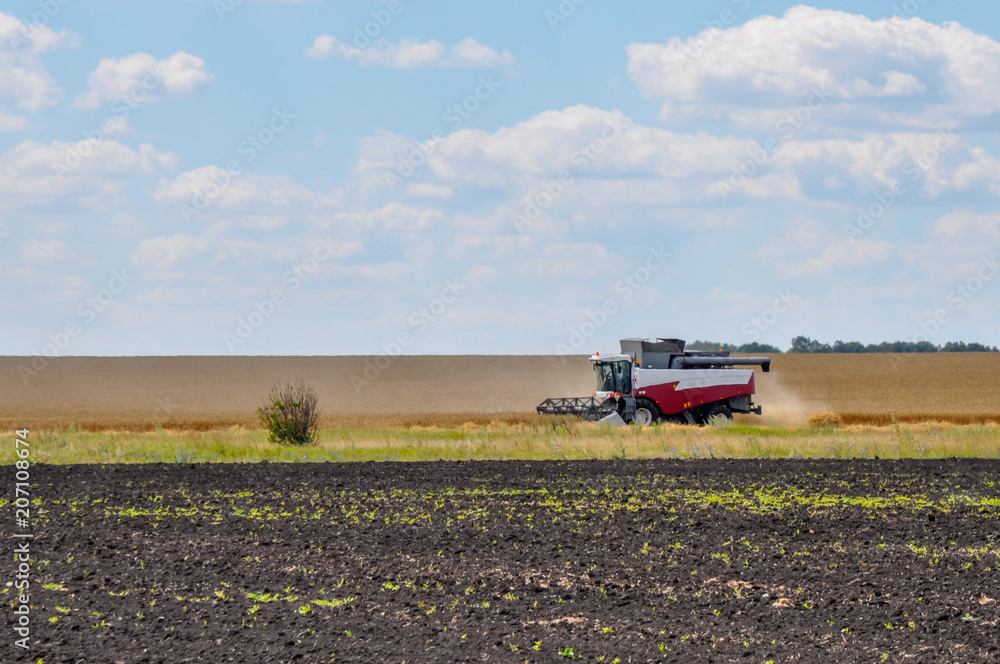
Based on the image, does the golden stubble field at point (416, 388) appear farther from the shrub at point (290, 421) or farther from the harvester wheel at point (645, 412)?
the shrub at point (290, 421)

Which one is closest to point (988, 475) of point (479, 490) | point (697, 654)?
point (479, 490)

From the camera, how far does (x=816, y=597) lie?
10.4 m

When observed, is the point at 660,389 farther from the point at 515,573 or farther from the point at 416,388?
the point at 416,388

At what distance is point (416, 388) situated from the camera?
269 ft

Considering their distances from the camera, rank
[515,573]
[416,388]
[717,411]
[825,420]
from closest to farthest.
Result: [515,573] → [717,411] → [825,420] → [416,388]

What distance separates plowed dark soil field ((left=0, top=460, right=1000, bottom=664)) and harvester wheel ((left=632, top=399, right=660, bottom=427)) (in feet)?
53.8

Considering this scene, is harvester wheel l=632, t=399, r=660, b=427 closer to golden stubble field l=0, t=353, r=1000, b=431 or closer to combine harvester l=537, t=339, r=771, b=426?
combine harvester l=537, t=339, r=771, b=426

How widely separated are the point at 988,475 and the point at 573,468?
786 cm

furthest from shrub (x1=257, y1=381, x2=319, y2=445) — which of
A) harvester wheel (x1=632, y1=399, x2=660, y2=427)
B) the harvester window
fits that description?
harvester wheel (x1=632, y1=399, x2=660, y2=427)

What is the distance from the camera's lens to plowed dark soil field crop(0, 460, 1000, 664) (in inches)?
350

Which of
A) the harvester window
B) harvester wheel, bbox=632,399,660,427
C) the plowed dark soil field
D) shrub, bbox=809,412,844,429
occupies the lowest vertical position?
the plowed dark soil field

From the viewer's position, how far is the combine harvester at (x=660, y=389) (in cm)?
3550

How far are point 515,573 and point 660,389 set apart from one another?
81.4 ft

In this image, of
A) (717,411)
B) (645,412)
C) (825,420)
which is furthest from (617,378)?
(825,420)
